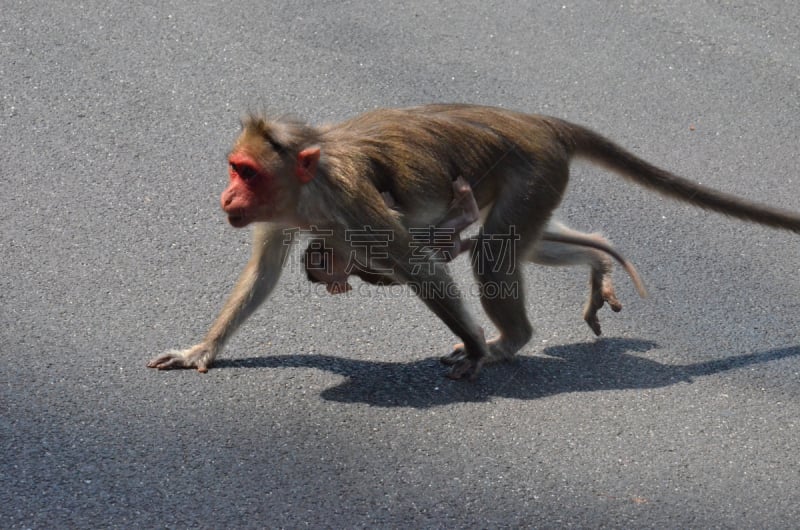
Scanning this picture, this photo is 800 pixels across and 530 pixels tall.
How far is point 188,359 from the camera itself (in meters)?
4.84

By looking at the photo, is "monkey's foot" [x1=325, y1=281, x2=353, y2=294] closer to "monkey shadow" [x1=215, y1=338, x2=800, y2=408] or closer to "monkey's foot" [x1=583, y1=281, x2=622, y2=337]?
"monkey shadow" [x1=215, y1=338, x2=800, y2=408]

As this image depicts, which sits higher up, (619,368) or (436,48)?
(436,48)

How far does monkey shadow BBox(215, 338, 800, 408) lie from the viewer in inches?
191

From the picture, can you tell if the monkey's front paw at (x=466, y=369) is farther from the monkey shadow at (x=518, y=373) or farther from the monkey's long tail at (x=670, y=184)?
→ the monkey's long tail at (x=670, y=184)

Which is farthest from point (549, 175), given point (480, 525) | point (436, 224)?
point (480, 525)

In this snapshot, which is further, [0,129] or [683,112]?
[683,112]

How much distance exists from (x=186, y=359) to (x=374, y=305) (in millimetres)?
1165

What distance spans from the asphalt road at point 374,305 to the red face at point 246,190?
80 centimetres

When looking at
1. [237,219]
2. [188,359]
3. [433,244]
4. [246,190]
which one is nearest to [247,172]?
[246,190]

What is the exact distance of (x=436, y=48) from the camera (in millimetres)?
8117

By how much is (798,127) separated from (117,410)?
5.64 m

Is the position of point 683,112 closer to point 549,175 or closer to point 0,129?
point 549,175

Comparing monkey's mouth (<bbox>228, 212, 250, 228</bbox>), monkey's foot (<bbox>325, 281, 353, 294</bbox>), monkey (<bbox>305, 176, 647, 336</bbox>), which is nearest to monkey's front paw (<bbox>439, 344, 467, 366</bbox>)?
monkey (<bbox>305, 176, 647, 336</bbox>)

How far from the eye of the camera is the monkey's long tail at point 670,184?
18.1 feet
